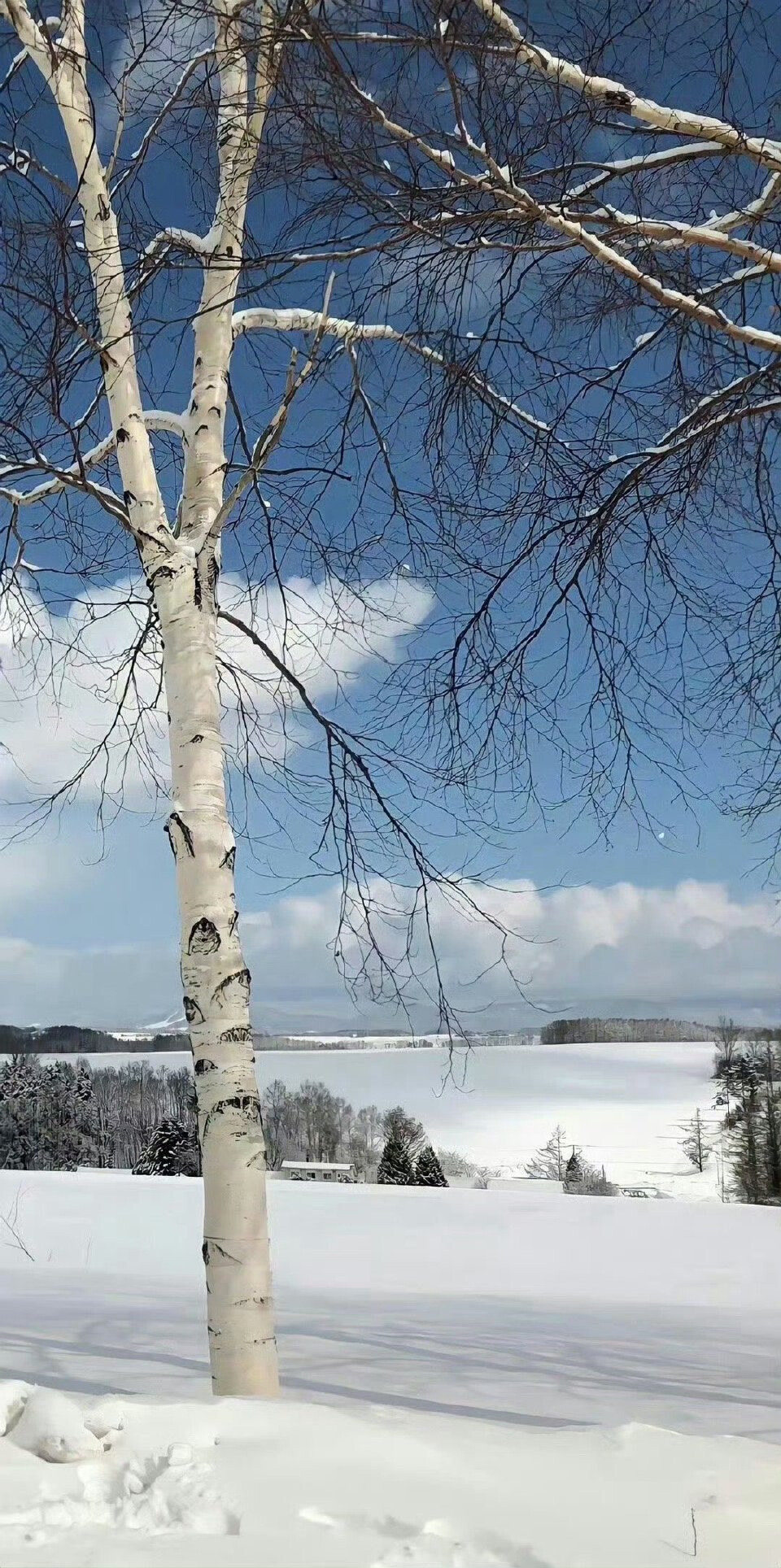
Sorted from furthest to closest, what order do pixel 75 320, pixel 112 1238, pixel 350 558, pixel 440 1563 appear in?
1. pixel 112 1238
2. pixel 350 558
3. pixel 75 320
4. pixel 440 1563

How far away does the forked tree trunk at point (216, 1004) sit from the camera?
267 cm

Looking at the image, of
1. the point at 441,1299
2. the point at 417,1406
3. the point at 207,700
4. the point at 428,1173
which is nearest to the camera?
the point at 207,700

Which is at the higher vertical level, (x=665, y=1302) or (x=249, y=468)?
(x=249, y=468)

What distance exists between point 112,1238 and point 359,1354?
32.2 feet

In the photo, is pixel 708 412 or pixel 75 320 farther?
pixel 708 412

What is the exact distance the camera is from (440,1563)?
1452 millimetres

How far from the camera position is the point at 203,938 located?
9.43ft

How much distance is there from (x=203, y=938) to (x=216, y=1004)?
7.1 inches

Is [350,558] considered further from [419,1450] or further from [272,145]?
[419,1450]

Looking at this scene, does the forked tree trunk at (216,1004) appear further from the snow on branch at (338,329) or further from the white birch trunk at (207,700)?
the snow on branch at (338,329)

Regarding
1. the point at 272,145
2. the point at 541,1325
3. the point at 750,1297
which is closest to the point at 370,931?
the point at 272,145

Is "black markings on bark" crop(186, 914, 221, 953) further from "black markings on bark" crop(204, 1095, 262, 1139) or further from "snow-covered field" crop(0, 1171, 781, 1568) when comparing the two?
"snow-covered field" crop(0, 1171, 781, 1568)

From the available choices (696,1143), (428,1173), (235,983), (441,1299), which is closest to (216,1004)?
(235,983)

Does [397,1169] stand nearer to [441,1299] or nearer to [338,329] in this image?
[441,1299]
